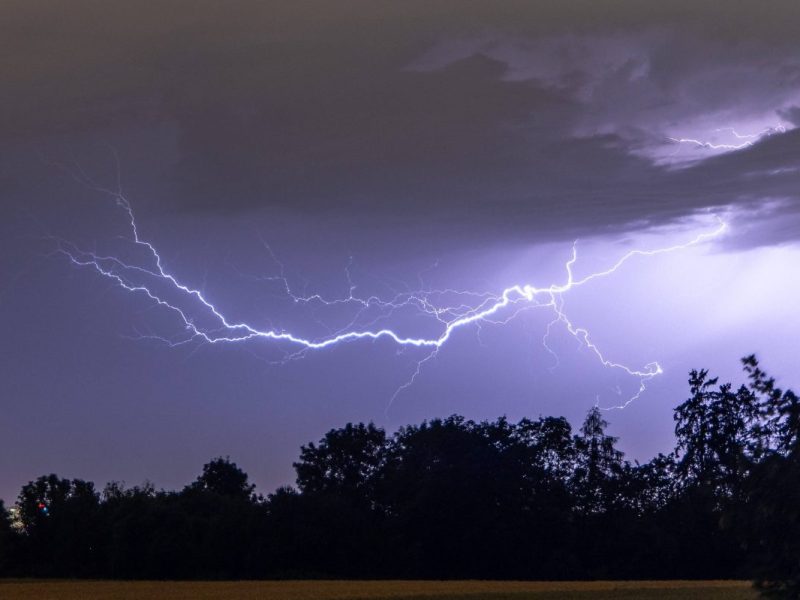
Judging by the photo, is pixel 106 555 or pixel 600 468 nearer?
pixel 106 555

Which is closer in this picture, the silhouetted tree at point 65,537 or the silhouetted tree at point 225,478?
the silhouetted tree at point 65,537

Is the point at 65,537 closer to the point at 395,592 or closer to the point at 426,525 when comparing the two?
the point at 426,525

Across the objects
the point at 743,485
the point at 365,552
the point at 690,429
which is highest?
the point at 690,429

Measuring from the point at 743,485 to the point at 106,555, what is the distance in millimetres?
42504

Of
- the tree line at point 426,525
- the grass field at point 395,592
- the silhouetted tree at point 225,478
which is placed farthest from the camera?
the silhouetted tree at point 225,478

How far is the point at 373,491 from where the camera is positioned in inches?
2429

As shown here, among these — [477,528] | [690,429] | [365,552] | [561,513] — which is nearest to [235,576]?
[365,552]

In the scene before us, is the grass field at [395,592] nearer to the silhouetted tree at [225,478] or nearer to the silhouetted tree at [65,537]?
the silhouetted tree at [65,537]

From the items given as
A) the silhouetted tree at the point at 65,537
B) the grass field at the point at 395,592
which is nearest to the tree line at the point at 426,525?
the silhouetted tree at the point at 65,537

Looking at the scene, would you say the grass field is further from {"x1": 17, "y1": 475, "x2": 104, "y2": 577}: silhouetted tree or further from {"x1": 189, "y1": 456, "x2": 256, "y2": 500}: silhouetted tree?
{"x1": 189, "y1": 456, "x2": 256, "y2": 500}: silhouetted tree

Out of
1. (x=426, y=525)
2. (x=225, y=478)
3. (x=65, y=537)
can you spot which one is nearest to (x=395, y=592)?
(x=426, y=525)

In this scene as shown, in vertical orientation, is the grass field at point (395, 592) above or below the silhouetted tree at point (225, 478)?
below

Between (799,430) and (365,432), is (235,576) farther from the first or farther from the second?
A: (799,430)

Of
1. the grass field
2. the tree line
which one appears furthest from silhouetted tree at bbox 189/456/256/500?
the grass field
